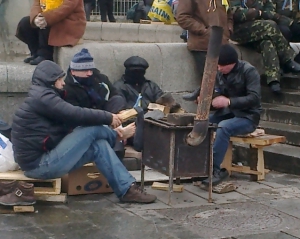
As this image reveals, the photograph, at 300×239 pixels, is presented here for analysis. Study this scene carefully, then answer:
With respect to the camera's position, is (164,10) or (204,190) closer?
(204,190)

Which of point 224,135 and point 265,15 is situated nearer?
point 224,135

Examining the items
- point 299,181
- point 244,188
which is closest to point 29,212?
point 244,188

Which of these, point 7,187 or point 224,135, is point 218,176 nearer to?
point 224,135

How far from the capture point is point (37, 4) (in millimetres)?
7980

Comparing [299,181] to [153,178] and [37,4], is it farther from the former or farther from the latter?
[37,4]

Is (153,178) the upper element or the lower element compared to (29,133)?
lower

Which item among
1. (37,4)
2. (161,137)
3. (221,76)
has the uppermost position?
(37,4)

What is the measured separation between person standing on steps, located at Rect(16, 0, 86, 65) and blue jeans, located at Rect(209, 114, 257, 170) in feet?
6.89

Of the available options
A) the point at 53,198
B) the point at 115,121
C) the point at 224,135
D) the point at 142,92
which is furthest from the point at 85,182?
the point at 142,92

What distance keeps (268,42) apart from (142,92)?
204 centimetres

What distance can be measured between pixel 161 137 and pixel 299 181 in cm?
190

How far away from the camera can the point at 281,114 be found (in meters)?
8.39

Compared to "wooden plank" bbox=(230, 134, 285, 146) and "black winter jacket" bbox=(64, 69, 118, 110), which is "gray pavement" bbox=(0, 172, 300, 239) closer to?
"wooden plank" bbox=(230, 134, 285, 146)

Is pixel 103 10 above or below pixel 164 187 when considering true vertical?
above
